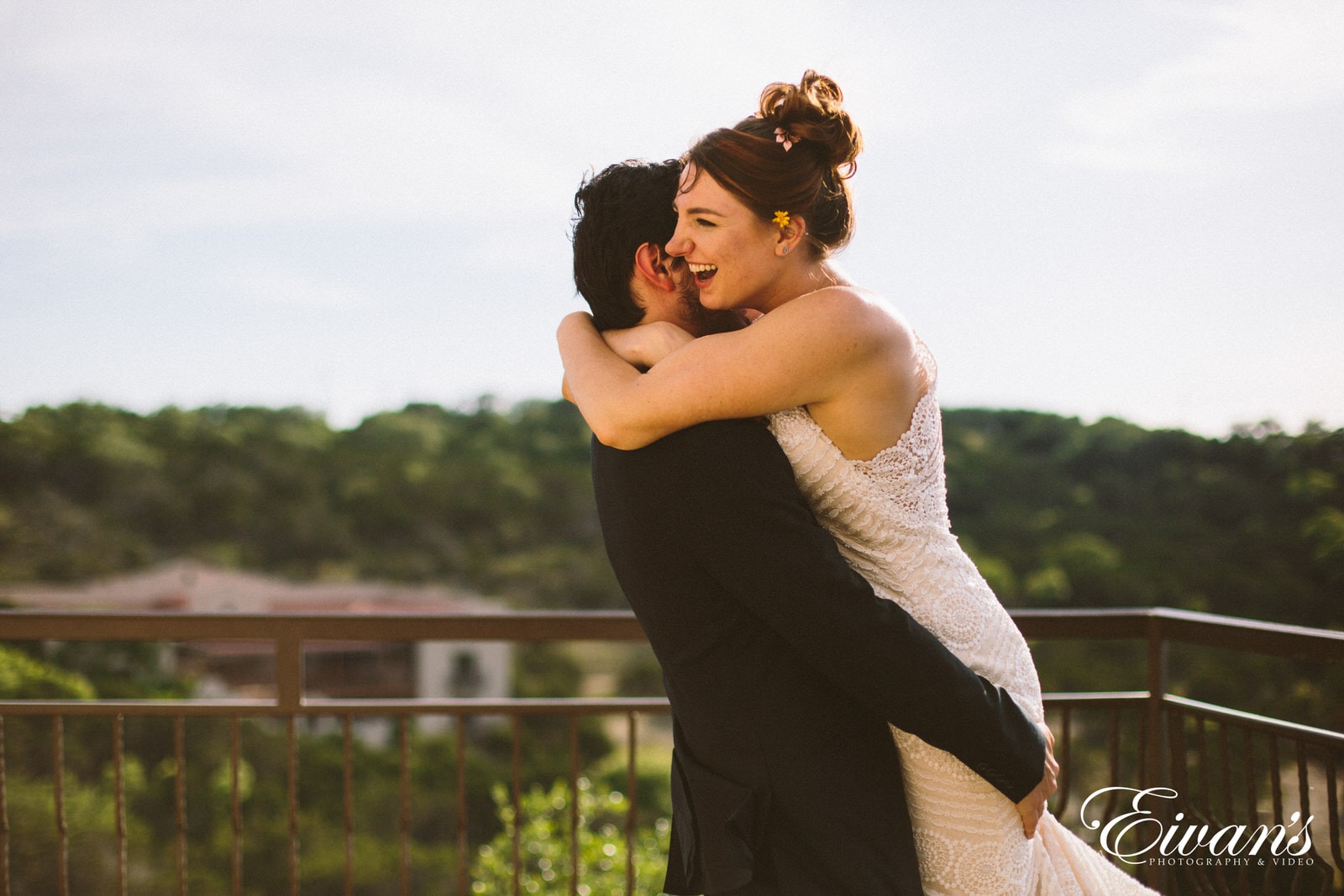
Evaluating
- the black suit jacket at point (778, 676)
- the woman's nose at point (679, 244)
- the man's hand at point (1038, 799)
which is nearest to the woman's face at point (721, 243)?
the woman's nose at point (679, 244)

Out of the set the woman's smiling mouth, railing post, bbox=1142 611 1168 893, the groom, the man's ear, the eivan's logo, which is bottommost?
the eivan's logo

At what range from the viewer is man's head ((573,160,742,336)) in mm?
1161

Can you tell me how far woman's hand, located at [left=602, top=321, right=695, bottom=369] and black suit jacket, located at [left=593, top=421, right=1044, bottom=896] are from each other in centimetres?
13

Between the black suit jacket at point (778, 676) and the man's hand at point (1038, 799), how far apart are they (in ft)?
0.09

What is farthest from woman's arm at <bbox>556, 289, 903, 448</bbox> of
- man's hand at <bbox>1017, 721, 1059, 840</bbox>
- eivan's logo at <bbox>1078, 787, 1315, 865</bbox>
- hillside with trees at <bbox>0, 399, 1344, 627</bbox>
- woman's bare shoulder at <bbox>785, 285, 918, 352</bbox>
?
hillside with trees at <bbox>0, 399, 1344, 627</bbox>

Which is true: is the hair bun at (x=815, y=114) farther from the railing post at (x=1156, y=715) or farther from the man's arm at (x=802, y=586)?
the railing post at (x=1156, y=715)

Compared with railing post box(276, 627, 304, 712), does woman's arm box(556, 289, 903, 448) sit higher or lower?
higher

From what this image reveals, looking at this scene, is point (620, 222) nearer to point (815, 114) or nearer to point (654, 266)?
point (654, 266)

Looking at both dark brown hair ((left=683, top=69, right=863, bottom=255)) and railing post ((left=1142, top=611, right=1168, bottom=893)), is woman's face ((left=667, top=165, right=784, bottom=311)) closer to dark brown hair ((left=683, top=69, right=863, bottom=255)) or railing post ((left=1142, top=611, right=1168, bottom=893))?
dark brown hair ((left=683, top=69, right=863, bottom=255))

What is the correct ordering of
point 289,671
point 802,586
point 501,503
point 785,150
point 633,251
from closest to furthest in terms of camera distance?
point 802,586, point 785,150, point 633,251, point 289,671, point 501,503

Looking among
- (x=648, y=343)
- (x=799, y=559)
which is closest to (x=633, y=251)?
(x=648, y=343)

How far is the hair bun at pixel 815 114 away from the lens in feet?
3.52

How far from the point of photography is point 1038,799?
1.09 meters

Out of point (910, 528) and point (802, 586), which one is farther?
point (910, 528)
